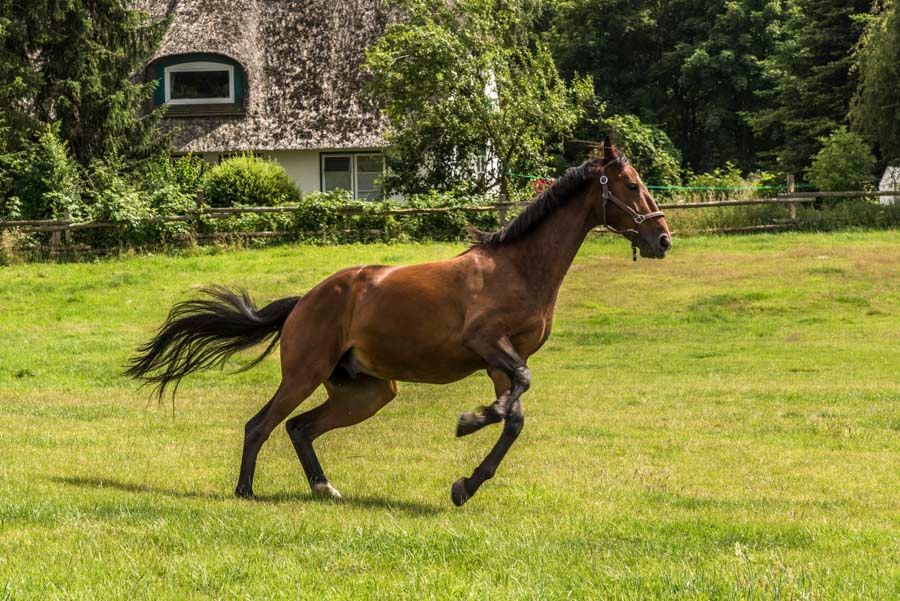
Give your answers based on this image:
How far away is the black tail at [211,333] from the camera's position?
10086mm

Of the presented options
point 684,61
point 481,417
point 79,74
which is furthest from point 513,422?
point 684,61

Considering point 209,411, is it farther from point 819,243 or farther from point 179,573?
point 819,243

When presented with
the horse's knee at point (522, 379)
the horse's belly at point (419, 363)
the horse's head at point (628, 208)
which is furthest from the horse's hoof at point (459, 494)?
the horse's head at point (628, 208)

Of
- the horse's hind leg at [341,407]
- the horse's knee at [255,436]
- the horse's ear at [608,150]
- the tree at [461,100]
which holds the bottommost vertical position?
the horse's knee at [255,436]

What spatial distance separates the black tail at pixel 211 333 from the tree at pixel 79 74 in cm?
2329

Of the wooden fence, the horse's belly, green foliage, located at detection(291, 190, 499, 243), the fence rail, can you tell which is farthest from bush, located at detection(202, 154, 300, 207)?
the horse's belly

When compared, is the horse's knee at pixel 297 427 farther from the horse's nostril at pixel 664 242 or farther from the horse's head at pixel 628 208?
the horse's nostril at pixel 664 242

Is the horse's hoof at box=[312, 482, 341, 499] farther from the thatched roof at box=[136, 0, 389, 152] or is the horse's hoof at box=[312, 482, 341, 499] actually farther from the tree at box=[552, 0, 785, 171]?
the tree at box=[552, 0, 785, 171]

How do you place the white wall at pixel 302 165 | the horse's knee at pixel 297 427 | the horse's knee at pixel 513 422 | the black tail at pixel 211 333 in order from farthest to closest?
the white wall at pixel 302 165 → the black tail at pixel 211 333 → the horse's knee at pixel 297 427 → the horse's knee at pixel 513 422

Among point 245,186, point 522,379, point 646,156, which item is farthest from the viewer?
point 646,156

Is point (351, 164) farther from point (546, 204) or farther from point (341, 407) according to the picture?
point (546, 204)

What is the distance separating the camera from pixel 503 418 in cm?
821

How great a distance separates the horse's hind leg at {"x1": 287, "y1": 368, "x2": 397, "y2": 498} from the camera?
9477 millimetres

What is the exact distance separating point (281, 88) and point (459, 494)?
36.0 metres
